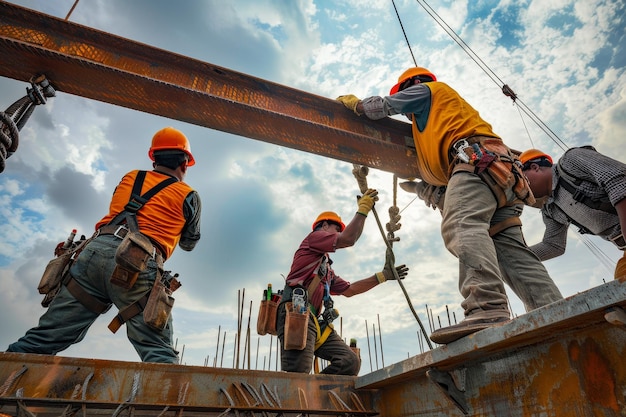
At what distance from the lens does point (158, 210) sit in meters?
2.62

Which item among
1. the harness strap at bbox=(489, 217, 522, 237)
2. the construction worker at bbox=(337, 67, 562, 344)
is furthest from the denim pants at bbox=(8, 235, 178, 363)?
the harness strap at bbox=(489, 217, 522, 237)

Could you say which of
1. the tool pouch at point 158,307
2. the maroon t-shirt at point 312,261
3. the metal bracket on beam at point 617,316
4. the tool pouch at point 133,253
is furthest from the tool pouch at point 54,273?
the metal bracket on beam at point 617,316

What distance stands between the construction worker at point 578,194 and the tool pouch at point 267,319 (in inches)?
98.6

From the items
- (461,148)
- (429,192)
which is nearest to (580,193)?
(461,148)

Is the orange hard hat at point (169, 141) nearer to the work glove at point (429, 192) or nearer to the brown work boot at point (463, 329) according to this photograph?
the work glove at point (429, 192)

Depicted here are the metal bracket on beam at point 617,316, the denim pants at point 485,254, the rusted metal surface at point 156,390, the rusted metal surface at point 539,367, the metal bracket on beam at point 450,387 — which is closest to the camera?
the metal bracket on beam at point 617,316

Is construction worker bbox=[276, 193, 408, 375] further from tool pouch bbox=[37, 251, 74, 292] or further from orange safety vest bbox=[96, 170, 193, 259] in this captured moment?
tool pouch bbox=[37, 251, 74, 292]

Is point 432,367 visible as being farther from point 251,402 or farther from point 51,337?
point 51,337

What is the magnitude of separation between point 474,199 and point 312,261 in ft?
5.76

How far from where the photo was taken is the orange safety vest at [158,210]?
257 centimetres

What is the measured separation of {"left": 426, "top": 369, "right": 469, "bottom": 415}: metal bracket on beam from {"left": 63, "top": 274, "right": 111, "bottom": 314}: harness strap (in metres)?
2.01

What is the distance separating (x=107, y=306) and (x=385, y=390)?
1.86 meters

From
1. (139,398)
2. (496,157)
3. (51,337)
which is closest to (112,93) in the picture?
(51,337)

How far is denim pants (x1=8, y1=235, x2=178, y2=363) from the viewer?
87.4 inches
